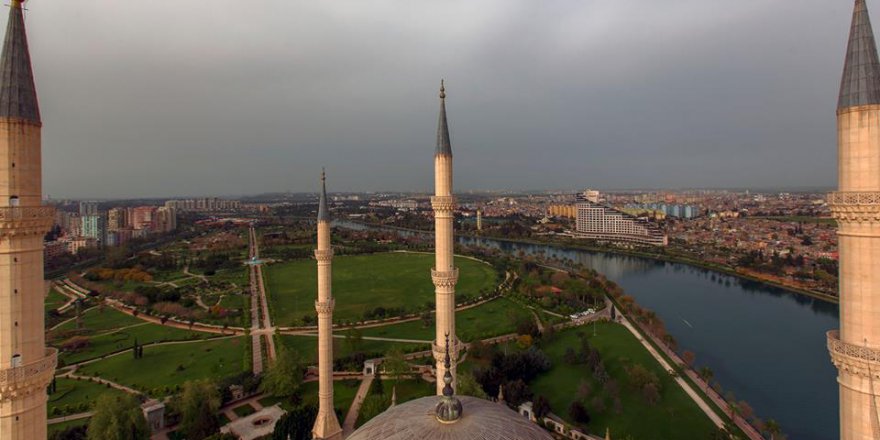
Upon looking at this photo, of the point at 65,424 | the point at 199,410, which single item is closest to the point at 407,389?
the point at 199,410

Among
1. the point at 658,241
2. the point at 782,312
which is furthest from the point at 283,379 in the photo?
the point at 658,241

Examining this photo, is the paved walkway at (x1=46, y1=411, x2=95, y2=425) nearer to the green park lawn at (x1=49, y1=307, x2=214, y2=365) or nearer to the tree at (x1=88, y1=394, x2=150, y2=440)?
the tree at (x1=88, y1=394, x2=150, y2=440)

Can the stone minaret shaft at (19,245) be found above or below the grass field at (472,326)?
above

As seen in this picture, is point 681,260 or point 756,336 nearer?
point 756,336

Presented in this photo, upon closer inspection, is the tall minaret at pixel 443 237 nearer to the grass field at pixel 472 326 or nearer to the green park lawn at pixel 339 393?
the green park lawn at pixel 339 393

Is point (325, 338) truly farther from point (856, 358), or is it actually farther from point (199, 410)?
point (856, 358)

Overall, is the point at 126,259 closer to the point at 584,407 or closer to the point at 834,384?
the point at 584,407

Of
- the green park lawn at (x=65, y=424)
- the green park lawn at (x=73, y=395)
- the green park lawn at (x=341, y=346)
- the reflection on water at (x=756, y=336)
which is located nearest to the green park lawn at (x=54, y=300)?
the green park lawn at (x=73, y=395)
